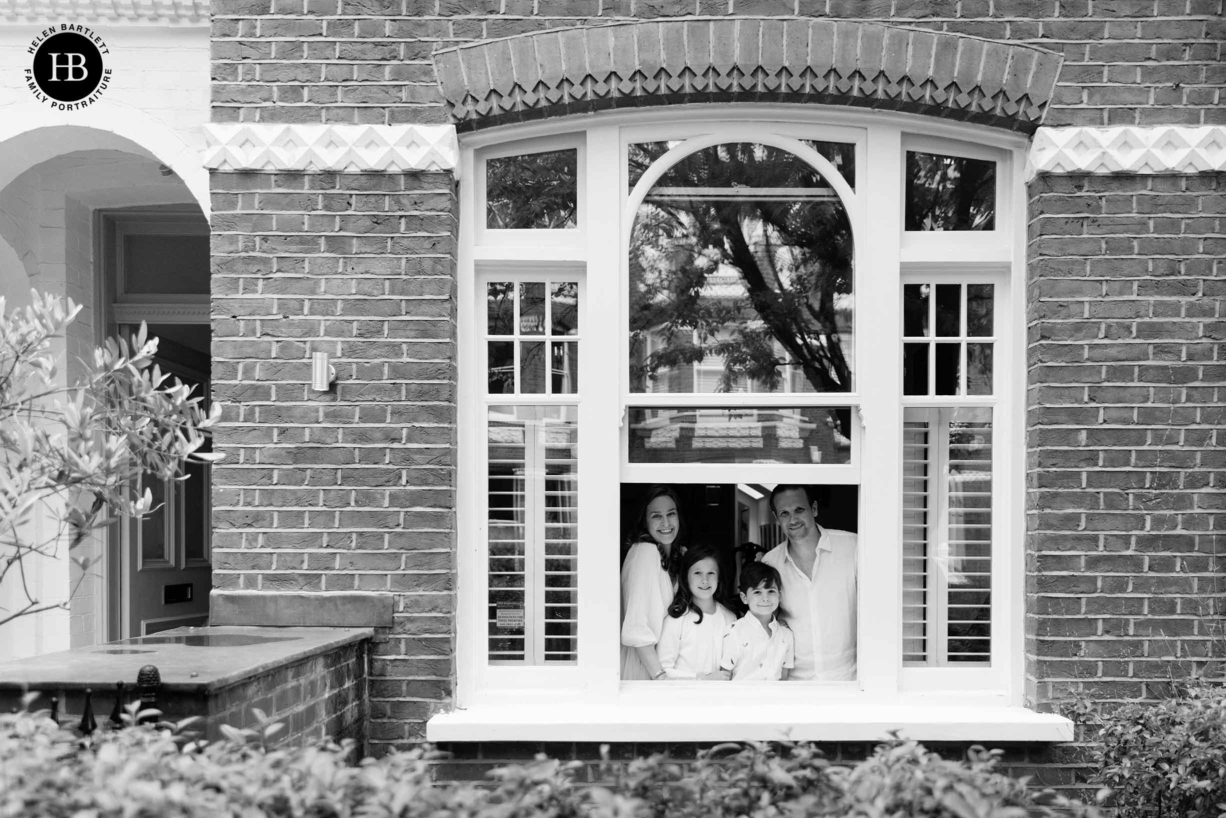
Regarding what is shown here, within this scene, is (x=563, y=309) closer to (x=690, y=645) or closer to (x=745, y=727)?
(x=690, y=645)

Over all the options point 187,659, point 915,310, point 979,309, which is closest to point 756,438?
point 915,310

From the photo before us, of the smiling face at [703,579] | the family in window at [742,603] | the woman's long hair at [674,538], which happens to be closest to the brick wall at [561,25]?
the woman's long hair at [674,538]

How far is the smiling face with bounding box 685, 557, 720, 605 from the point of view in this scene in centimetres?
507

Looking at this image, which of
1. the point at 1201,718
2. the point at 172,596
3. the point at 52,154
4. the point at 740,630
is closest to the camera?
the point at 1201,718

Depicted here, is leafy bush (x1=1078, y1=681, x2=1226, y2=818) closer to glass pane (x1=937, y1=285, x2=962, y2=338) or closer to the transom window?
the transom window

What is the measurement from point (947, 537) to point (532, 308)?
204cm

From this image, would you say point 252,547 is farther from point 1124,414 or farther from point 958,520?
point 1124,414

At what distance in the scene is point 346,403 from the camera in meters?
4.70

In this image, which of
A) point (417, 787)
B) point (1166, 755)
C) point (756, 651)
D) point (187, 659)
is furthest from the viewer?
point (756, 651)

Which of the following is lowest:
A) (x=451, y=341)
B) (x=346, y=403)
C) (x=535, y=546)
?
(x=535, y=546)

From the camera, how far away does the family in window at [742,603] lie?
4.98m

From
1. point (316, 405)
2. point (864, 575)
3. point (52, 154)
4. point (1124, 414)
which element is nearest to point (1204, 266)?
point (1124, 414)

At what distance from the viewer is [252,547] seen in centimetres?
469

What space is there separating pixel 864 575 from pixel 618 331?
146 cm
